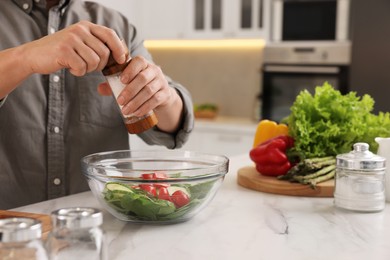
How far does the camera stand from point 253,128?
13.3 feet

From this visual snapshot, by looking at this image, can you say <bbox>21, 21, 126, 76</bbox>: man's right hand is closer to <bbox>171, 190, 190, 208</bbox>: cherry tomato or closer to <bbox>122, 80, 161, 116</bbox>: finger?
<bbox>122, 80, 161, 116</bbox>: finger

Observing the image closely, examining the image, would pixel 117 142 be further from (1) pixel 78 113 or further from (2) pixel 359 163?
(2) pixel 359 163

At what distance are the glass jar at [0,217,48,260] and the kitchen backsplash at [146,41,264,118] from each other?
390 centimetres

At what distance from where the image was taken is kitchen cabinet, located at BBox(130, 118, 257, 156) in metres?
4.06

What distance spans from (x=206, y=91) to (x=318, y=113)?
10.4 ft

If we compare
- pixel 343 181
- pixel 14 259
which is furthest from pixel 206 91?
pixel 14 259

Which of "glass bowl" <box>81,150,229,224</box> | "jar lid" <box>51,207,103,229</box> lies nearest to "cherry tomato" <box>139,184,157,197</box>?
"glass bowl" <box>81,150,229,224</box>

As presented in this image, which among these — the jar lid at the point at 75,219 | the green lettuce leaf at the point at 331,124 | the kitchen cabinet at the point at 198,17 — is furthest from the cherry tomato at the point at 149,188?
the kitchen cabinet at the point at 198,17

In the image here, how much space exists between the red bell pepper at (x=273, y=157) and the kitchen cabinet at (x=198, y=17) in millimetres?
2438

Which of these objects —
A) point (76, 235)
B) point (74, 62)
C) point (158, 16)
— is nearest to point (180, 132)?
point (74, 62)

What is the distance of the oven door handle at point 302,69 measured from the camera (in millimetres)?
3822

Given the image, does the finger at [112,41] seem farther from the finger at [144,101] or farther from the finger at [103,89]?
the finger at [103,89]

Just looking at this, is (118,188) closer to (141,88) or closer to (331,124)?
(141,88)

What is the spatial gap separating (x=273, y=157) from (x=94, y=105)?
0.59m
